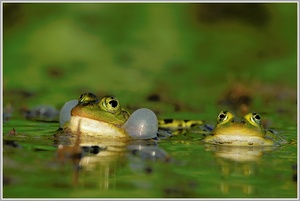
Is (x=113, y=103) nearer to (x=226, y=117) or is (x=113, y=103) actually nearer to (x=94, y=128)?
(x=94, y=128)

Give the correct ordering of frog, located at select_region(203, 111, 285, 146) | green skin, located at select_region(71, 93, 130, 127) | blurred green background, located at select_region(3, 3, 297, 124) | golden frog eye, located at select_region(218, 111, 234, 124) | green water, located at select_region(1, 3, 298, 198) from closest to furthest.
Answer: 1. green water, located at select_region(1, 3, 298, 198)
2. green skin, located at select_region(71, 93, 130, 127)
3. frog, located at select_region(203, 111, 285, 146)
4. golden frog eye, located at select_region(218, 111, 234, 124)
5. blurred green background, located at select_region(3, 3, 297, 124)

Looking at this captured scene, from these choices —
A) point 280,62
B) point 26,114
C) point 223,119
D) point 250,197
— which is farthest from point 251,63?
point 250,197

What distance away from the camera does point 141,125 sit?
367 inches

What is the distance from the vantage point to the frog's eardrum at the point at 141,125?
9.30 m

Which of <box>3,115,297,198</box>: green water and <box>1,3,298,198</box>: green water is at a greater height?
<box>1,3,298,198</box>: green water

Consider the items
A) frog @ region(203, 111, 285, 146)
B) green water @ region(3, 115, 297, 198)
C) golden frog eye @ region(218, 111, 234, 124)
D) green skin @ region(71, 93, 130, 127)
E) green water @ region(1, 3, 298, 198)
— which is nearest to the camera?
green water @ region(3, 115, 297, 198)

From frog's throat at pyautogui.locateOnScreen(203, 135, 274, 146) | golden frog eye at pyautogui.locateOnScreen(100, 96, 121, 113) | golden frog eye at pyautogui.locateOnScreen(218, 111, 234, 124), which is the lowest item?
frog's throat at pyautogui.locateOnScreen(203, 135, 274, 146)

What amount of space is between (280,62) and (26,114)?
6.47m

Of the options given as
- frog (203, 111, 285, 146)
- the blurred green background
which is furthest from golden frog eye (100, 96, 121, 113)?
the blurred green background

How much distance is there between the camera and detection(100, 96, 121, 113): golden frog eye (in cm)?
908

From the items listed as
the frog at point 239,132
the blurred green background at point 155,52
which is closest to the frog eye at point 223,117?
the frog at point 239,132

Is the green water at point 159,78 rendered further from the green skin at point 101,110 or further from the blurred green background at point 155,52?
the green skin at point 101,110

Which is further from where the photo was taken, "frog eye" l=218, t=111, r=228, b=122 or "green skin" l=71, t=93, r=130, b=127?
"frog eye" l=218, t=111, r=228, b=122

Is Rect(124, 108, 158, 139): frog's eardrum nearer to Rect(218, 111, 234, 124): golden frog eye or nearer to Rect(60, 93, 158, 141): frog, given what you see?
Rect(60, 93, 158, 141): frog
